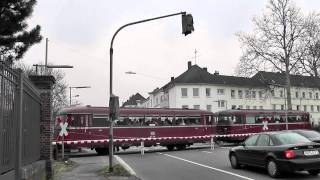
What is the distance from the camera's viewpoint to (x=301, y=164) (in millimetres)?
14469

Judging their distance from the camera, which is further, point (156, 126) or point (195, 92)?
point (195, 92)

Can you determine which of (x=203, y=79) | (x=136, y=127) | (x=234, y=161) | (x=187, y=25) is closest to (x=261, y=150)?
(x=234, y=161)

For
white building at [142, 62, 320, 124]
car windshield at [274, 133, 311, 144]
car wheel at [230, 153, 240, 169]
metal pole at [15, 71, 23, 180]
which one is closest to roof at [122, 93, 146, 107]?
white building at [142, 62, 320, 124]

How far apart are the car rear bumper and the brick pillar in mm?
6944

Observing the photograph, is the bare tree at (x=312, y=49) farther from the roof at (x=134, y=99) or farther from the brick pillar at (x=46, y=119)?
the roof at (x=134, y=99)

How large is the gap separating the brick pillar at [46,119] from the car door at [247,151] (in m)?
6.91

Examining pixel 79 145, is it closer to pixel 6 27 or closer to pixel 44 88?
pixel 6 27

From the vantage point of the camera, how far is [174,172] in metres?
18.7

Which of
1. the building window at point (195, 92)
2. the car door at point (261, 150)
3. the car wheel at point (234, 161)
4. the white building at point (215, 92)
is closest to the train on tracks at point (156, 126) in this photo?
the car wheel at point (234, 161)

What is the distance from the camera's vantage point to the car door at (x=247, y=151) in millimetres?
16994

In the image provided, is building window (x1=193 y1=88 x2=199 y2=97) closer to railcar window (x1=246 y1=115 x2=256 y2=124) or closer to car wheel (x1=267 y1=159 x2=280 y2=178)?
railcar window (x1=246 y1=115 x2=256 y2=124)

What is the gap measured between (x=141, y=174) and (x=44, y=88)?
5825 millimetres

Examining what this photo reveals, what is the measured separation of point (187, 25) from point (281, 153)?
7258mm

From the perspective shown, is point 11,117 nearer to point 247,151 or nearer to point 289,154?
point 289,154
